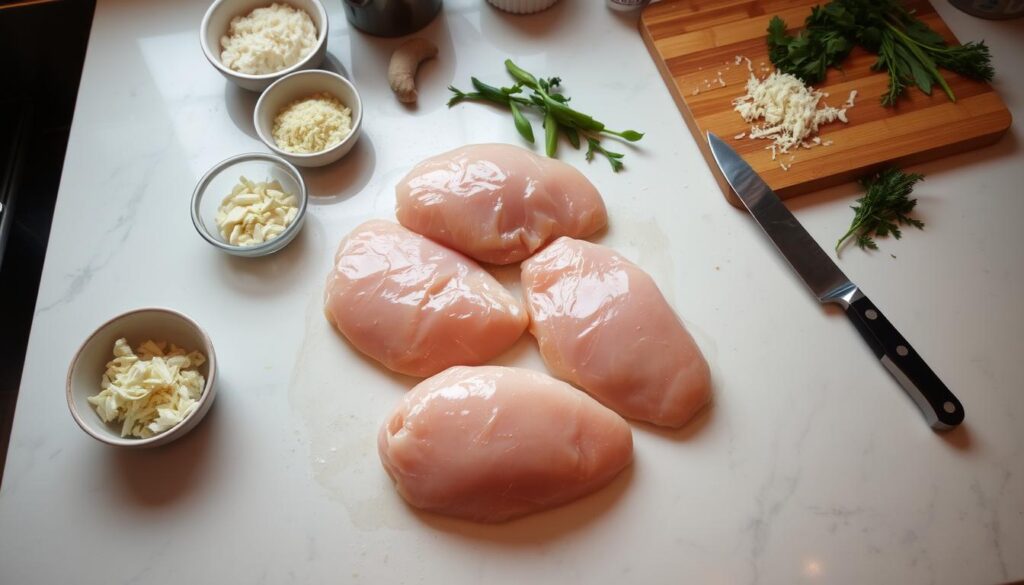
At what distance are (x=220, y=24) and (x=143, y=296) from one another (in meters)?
0.66

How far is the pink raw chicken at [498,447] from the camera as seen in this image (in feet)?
4.09

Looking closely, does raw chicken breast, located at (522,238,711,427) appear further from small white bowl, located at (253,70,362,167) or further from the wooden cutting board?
small white bowl, located at (253,70,362,167)

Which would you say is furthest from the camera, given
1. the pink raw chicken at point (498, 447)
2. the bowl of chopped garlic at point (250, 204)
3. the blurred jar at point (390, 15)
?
the blurred jar at point (390, 15)

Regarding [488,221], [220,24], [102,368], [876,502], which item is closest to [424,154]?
[488,221]

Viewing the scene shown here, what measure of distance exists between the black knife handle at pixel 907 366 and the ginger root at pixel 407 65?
42.2 inches

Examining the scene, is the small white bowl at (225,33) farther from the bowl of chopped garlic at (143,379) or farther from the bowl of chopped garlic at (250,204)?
the bowl of chopped garlic at (143,379)

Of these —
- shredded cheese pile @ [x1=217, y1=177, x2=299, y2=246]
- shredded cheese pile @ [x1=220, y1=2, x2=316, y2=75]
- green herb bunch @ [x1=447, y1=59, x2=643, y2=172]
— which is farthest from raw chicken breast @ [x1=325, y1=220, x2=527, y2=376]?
shredded cheese pile @ [x1=220, y1=2, x2=316, y2=75]

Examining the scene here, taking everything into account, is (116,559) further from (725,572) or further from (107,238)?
(725,572)

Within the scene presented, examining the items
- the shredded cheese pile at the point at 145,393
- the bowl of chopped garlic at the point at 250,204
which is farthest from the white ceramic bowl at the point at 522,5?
the shredded cheese pile at the point at 145,393

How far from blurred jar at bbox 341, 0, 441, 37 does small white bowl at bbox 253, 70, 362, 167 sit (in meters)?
0.22

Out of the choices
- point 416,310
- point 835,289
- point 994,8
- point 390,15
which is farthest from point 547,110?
point 994,8

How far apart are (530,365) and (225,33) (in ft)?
3.50

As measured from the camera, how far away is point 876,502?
4.28 feet

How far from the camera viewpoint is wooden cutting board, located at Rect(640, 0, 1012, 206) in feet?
5.16
